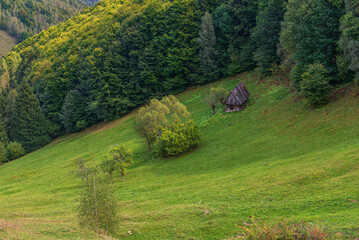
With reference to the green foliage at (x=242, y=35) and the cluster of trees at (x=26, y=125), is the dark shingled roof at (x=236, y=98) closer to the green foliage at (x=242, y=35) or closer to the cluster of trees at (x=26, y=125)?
the green foliage at (x=242, y=35)

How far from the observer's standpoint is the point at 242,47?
64.9 m

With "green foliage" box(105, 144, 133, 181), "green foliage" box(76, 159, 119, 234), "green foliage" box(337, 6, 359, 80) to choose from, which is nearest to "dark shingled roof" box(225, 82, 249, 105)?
"green foliage" box(337, 6, 359, 80)

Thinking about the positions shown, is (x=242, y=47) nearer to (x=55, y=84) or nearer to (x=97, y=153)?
(x=97, y=153)

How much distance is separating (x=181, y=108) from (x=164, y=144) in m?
6.76

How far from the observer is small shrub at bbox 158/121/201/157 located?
132 ft

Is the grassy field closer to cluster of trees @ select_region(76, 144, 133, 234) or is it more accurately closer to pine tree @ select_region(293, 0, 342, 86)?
cluster of trees @ select_region(76, 144, 133, 234)

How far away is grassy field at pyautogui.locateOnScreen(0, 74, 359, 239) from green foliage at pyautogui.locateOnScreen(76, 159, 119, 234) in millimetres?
1000

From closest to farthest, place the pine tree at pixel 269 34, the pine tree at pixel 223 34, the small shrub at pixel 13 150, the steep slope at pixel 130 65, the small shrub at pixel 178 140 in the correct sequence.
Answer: the small shrub at pixel 178 140 < the pine tree at pixel 269 34 < the pine tree at pixel 223 34 < the small shrub at pixel 13 150 < the steep slope at pixel 130 65

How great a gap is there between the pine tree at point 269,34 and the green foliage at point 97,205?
147 feet

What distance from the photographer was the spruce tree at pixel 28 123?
77.1 m

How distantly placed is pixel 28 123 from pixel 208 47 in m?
50.6

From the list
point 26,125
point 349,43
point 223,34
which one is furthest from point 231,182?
point 26,125

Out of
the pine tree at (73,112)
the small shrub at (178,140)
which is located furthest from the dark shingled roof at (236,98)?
the pine tree at (73,112)

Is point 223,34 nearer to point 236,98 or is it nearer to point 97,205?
point 236,98
